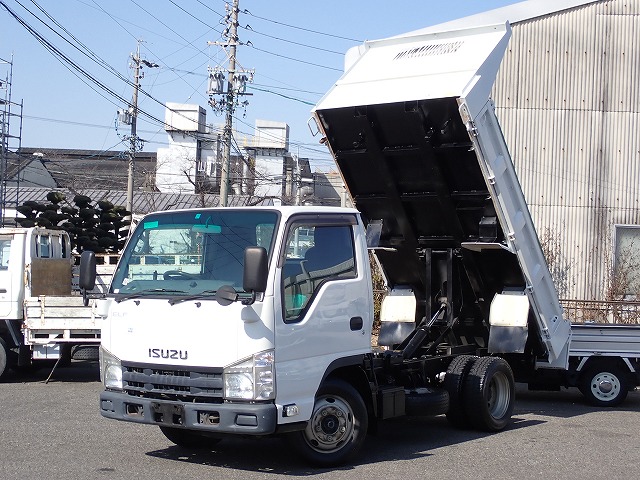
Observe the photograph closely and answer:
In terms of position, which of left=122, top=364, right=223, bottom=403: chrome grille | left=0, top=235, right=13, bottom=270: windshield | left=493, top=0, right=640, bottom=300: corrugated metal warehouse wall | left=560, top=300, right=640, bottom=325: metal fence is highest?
left=493, top=0, right=640, bottom=300: corrugated metal warehouse wall

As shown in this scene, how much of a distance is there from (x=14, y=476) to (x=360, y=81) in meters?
5.71

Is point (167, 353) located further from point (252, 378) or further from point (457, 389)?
point (457, 389)

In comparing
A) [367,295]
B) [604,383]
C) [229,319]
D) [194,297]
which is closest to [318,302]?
[367,295]

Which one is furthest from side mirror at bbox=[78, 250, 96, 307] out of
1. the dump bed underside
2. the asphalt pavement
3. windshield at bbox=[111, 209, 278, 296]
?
the dump bed underside

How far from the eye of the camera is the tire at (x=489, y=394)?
10000 mm

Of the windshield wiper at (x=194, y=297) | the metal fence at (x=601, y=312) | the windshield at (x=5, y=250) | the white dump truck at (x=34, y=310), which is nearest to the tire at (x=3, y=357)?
the white dump truck at (x=34, y=310)

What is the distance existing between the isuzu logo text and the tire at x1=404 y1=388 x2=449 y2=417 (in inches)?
107

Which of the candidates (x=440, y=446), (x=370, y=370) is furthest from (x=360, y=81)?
(x=440, y=446)

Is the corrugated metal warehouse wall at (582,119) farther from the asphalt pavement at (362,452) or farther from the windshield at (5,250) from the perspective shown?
the windshield at (5,250)

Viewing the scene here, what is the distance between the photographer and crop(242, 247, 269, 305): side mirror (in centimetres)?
722

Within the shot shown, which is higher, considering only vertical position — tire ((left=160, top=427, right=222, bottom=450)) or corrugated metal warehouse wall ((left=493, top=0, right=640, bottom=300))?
corrugated metal warehouse wall ((left=493, top=0, right=640, bottom=300))

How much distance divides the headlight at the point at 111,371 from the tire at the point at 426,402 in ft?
9.87

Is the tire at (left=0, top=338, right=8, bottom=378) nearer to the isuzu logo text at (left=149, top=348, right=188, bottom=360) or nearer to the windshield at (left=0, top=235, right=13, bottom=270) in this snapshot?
the windshield at (left=0, top=235, right=13, bottom=270)

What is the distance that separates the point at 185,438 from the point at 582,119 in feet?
52.1
